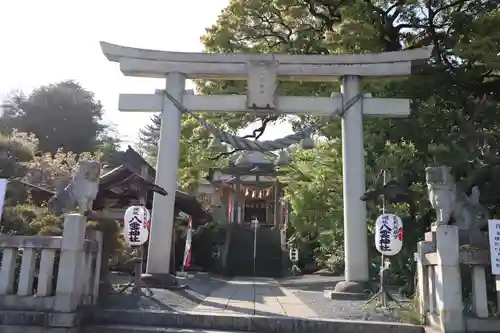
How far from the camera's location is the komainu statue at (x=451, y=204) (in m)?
6.35

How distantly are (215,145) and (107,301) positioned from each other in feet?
20.7

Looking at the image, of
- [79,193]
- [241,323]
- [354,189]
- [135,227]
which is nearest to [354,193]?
[354,189]

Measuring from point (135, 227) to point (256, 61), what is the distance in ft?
16.3

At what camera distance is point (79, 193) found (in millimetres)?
7004

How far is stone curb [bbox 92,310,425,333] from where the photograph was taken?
615cm

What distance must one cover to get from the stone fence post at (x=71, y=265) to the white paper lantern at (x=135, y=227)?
2030mm

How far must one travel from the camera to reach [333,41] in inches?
513

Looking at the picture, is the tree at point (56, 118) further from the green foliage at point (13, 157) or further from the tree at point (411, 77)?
the tree at point (411, 77)

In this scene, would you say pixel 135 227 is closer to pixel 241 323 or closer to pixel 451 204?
pixel 241 323

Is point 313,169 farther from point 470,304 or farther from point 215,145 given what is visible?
point 470,304

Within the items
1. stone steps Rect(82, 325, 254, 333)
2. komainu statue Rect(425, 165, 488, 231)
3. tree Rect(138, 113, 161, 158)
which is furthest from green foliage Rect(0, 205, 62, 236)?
tree Rect(138, 113, 161, 158)

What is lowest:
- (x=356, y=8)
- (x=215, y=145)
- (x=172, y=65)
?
(x=215, y=145)

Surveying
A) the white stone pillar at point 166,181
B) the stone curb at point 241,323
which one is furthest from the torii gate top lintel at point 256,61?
the stone curb at point 241,323

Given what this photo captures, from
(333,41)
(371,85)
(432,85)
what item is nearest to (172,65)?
(333,41)
